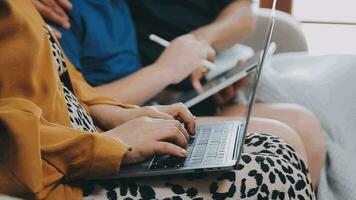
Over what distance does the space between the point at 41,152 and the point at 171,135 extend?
0.18 meters

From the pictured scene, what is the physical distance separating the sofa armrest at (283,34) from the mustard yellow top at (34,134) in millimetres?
864

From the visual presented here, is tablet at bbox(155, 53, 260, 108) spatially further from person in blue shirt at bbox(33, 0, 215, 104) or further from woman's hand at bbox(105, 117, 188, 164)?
woman's hand at bbox(105, 117, 188, 164)

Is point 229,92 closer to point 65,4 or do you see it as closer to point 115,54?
point 115,54

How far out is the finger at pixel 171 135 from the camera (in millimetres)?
788

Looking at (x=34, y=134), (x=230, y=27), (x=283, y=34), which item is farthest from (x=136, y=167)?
(x=283, y=34)

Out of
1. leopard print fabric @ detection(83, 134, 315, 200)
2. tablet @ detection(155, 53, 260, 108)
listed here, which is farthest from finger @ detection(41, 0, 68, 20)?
leopard print fabric @ detection(83, 134, 315, 200)

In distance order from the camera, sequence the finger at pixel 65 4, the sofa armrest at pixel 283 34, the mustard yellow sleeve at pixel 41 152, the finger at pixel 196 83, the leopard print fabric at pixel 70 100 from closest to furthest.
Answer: the mustard yellow sleeve at pixel 41 152
the leopard print fabric at pixel 70 100
the finger at pixel 65 4
the finger at pixel 196 83
the sofa armrest at pixel 283 34

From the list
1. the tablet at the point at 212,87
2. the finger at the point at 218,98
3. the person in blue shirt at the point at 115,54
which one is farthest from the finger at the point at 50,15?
the finger at the point at 218,98

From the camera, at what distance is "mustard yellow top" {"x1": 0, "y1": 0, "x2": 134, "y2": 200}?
2.29 feet

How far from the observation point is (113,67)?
128cm

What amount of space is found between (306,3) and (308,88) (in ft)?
4.77

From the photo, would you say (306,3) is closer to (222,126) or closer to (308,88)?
(308,88)

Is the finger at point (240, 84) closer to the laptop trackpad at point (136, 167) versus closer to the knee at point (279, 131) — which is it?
the knee at point (279, 131)

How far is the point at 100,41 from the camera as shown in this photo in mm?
1244
